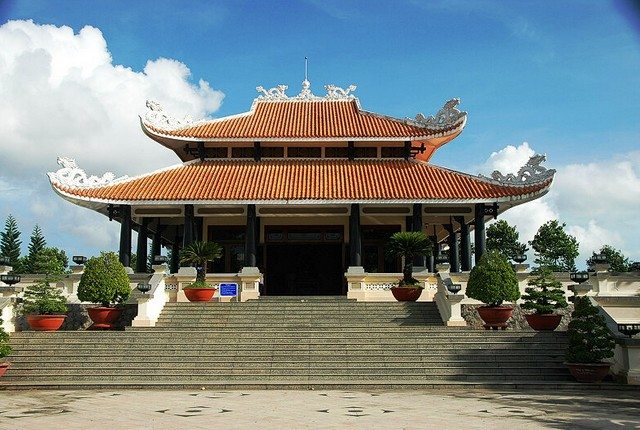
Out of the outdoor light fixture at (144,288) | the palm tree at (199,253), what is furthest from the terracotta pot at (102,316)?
the palm tree at (199,253)

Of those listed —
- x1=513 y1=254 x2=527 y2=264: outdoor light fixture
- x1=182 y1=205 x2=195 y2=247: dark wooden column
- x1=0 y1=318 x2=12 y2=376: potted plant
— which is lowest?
x1=0 y1=318 x2=12 y2=376: potted plant

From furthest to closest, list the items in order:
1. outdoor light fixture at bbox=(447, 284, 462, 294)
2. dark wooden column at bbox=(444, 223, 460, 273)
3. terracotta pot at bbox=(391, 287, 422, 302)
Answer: dark wooden column at bbox=(444, 223, 460, 273)
terracotta pot at bbox=(391, 287, 422, 302)
outdoor light fixture at bbox=(447, 284, 462, 294)

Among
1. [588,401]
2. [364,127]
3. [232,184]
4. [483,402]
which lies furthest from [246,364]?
[364,127]

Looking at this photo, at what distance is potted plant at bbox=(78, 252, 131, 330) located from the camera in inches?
680

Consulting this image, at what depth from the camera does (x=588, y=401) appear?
439 inches

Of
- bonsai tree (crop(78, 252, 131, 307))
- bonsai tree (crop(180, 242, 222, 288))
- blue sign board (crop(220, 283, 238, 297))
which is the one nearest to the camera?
bonsai tree (crop(78, 252, 131, 307))

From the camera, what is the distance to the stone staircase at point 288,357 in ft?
44.4

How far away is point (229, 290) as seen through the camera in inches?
828

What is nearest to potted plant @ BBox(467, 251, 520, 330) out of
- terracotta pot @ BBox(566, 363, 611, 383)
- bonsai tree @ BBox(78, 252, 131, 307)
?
terracotta pot @ BBox(566, 363, 611, 383)

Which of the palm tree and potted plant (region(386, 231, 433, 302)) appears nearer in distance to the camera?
potted plant (region(386, 231, 433, 302))

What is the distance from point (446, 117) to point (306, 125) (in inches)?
218

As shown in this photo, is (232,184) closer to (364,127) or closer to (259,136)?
(259,136)

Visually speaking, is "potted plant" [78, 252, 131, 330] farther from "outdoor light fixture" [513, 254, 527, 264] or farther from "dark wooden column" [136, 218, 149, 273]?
"outdoor light fixture" [513, 254, 527, 264]

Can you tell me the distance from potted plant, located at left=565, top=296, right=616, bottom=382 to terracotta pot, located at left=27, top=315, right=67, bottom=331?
41.3 ft
